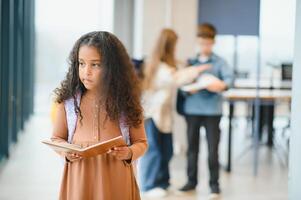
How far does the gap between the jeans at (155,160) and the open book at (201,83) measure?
1.43 feet

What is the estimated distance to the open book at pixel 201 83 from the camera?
177 inches

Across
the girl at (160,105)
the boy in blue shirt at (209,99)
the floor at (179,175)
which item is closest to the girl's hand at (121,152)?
the girl at (160,105)

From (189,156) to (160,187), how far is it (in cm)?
38

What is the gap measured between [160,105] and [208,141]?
52cm

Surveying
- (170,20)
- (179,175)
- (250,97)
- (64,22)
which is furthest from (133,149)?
(64,22)

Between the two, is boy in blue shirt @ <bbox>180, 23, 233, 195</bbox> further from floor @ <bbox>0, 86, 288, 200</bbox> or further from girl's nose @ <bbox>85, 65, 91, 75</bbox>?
girl's nose @ <bbox>85, 65, 91, 75</bbox>

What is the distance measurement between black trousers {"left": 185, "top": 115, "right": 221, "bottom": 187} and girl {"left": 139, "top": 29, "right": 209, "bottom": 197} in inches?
→ 7.4

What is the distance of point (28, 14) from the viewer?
8.24 metres

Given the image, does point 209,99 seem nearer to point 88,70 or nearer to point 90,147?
point 88,70

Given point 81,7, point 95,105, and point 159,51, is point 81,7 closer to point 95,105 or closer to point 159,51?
point 159,51

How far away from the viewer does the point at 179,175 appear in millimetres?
5586

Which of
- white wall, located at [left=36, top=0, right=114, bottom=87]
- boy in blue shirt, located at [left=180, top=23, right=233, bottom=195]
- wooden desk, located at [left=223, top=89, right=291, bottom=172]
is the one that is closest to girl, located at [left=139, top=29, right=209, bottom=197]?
boy in blue shirt, located at [left=180, top=23, right=233, bottom=195]

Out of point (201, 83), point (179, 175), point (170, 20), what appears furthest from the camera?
point (170, 20)

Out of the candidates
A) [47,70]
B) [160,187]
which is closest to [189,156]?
[160,187]
